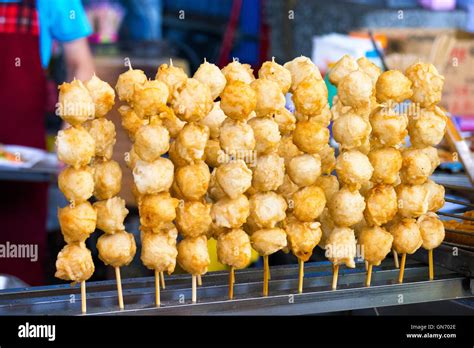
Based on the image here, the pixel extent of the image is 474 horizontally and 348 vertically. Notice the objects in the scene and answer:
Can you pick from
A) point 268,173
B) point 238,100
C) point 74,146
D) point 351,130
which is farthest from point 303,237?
point 74,146

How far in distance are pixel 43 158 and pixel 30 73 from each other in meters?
0.64

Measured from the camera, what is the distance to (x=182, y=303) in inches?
66.9

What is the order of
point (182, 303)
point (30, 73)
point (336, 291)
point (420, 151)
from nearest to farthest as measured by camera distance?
point (182, 303) < point (336, 291) < point (420, 151) < point (30, 73)

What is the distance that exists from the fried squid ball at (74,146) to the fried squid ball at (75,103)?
3 centimetres

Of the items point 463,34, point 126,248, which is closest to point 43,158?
point 126,248

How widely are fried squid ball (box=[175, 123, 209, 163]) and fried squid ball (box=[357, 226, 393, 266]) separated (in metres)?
0.51

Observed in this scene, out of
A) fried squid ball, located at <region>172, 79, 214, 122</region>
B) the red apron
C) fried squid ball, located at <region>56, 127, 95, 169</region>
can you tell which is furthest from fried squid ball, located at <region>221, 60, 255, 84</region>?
the red apron

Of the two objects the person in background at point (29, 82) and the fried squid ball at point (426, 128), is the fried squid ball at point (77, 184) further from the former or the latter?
the person in background at point (29, 82)

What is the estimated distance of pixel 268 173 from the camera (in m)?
1.77

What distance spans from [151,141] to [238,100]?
0.74 feet

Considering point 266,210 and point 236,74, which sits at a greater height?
point 236,74

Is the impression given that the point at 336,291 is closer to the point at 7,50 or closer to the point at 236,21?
the point at 7,50

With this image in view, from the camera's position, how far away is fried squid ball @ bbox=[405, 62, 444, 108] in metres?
1.87

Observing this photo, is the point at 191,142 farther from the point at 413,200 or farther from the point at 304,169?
the point at 413,200
